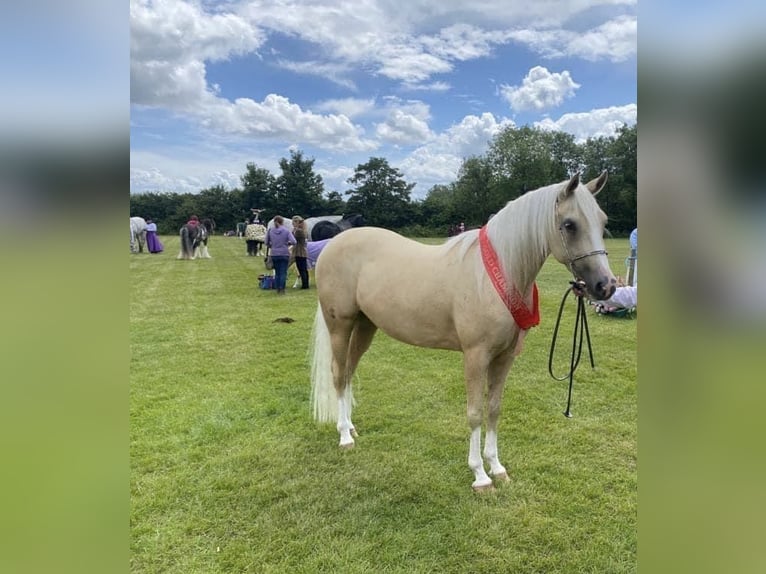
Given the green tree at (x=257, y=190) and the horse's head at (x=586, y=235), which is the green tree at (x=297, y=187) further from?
the horse's head at (x=586, y=235)

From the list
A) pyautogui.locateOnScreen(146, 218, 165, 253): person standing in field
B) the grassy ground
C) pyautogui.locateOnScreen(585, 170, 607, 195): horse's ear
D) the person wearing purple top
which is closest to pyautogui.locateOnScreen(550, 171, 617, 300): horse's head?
pyautogui.locateOnScreen(585, 170, 607, 195): horse's ear

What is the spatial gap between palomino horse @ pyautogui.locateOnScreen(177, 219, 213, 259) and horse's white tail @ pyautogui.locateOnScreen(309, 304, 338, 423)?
1518 cm

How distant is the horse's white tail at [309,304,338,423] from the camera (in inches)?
147

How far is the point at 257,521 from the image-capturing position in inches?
102

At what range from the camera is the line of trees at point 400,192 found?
126 feet

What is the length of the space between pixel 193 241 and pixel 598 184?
17721mm

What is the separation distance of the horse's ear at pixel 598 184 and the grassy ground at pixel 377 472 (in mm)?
1883

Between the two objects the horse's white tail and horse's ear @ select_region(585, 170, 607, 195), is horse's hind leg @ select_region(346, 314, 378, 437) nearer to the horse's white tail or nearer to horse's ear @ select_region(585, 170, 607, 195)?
the horse's white tail

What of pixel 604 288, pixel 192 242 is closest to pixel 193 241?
pixel 192 242
